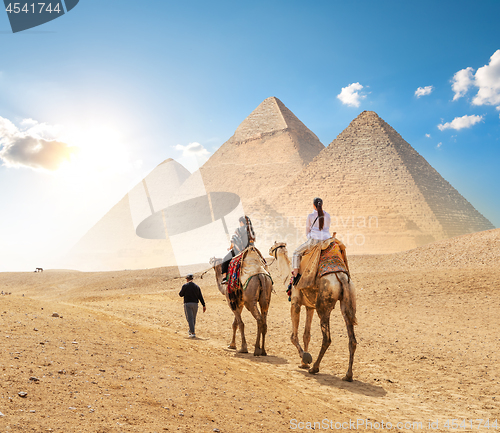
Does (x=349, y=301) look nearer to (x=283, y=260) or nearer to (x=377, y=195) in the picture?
(x=283, y=260)

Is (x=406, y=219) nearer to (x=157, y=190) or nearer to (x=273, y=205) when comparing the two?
(x=273, y=205)

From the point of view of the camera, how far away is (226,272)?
6.38 m

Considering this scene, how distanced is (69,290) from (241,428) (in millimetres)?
23480

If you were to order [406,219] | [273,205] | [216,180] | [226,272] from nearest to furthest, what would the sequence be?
[226,272]
[406,219]
[273,205]
[216,180]

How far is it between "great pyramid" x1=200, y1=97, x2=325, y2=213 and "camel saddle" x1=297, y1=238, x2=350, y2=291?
5969cm

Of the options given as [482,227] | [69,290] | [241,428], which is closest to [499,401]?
[241,428]

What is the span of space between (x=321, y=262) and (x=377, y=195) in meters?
45.6

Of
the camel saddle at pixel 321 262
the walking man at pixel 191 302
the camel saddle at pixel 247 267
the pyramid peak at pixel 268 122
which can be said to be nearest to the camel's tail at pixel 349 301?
the camel saddle at pixel 321 262

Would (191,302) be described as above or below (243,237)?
below

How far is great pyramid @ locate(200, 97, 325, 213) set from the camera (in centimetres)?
6843

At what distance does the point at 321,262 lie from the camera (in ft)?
15.9

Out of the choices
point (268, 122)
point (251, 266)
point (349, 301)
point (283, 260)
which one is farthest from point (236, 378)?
point (268, 122)

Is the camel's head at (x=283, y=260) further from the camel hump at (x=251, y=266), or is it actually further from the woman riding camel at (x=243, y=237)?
the woman riding camel at (x=243, y=237)

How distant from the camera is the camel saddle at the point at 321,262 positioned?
15.6ft
